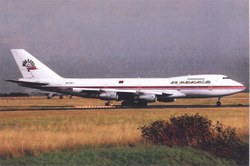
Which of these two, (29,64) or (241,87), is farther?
(29,64)

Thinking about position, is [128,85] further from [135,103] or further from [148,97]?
[148,97]

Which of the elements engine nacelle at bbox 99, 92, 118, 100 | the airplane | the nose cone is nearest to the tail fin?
the airplane

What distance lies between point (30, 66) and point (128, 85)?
1311cm

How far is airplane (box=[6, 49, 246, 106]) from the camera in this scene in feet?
182

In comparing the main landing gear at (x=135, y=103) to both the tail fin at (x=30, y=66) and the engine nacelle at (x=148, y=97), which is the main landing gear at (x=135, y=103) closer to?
the engine nacelle at (x=148, y=97)

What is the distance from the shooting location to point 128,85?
2325 inches

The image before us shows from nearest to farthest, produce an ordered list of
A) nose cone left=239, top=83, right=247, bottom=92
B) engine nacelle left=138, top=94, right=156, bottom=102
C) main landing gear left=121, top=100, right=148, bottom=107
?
engine nacelle left=138, top=94, right=156, bottom=102 < main landing gear left=121, top=100, right=148, bottom=107 < nose cone left=239, top=83, right=247, bottom=92

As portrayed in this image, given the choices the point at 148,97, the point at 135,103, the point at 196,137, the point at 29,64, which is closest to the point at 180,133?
the point at 196,137

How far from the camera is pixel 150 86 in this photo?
57.7 m

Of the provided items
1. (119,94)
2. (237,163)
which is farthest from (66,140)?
(119,94)

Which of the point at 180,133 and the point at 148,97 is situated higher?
the point at 148,97

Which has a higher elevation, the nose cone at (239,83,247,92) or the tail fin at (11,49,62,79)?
the tail fin at (11,49,62,79)

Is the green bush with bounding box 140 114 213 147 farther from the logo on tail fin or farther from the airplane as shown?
the logo on tail fin

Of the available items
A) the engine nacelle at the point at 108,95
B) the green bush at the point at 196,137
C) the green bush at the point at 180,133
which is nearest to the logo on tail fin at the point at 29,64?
the engine nacelle at the point at 108,95
